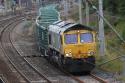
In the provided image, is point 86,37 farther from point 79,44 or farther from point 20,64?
point 20,64

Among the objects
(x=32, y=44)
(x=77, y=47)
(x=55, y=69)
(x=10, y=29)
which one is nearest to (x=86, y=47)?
(x=77, y=47)

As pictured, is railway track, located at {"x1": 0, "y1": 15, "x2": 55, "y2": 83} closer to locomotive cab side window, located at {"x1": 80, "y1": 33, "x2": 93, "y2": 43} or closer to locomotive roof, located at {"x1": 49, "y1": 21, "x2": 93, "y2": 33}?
locomotive roof, located at {"x1": 49, "y1": 21, "x2": 93, "y2": 33}

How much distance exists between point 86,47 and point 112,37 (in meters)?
10.0

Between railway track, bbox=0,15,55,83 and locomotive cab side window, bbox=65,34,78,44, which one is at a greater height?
locomotive cab side window, bbox=65,34,78,44

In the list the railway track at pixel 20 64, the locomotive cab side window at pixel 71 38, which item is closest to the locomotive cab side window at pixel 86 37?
the locomotive cab side window at pixel 71 38

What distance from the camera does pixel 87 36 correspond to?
26.8m

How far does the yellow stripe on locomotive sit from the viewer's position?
26172 mm

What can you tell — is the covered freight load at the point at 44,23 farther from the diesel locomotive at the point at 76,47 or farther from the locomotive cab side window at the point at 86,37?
the locomotive cab side window at the point at 86,37

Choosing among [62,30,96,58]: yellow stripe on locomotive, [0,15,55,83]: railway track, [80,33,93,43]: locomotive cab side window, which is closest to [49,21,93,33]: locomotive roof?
[62,30,96,58]: yellow stripe on locomotive

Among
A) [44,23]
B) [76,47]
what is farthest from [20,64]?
[44,23]

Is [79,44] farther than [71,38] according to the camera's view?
No

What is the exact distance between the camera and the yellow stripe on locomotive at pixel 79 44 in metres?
26.2

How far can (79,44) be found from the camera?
26375 millimetres

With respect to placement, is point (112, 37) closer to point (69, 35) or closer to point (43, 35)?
point (43, 35)
